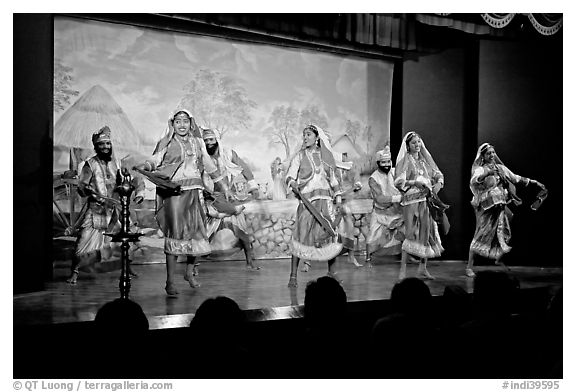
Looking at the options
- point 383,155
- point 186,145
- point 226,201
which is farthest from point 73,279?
point 383,155

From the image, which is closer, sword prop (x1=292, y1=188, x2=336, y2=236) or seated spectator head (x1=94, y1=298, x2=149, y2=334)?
seated spectator head (x1=94, y1=298, x2=149, y2=334)

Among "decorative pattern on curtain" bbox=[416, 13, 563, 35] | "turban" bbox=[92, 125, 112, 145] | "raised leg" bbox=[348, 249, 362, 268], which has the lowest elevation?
"raised leg" bbox=[348, 249, 362, 268]

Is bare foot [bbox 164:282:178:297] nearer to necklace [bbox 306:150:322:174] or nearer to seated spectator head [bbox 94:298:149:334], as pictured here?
necklace [bbox 306:150:322:174]

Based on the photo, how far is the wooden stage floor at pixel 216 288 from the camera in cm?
449

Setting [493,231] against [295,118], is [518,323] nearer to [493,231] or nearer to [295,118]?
[493,231]

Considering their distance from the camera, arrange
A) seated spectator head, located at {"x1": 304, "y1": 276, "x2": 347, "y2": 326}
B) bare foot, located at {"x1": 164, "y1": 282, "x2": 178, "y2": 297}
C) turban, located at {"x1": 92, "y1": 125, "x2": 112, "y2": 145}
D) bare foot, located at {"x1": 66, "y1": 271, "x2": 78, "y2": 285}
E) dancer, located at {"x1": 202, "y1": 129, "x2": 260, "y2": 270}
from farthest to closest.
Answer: dancer, located at {"x1": 202, "y1": 129, "x2": 260, "y2": 270}
turban, located at {"x1": 92, "y1": 125, "x2": 112, "y2": 145}
bare foot, located at {"x1": 66, "y1": 271, "x2": 78, "y2": 285}
bare foot, located at {"x1": 164, "y1": 282, "x2": 178, "y2": 297}
seated spectator head, located at {"x1": 304, "y1": 276, "x2": 347, "y2": 326}

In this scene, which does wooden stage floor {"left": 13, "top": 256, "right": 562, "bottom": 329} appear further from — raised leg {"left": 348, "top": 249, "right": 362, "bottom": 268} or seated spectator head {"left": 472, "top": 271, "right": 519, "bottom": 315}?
seated spectator head {"left": 472, "top": 271, "right": 519, "bottom": 315}

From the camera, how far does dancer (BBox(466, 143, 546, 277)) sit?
23.6 feet

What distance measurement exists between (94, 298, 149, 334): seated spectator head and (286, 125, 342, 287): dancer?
3.50 meters

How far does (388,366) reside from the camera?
238 cm

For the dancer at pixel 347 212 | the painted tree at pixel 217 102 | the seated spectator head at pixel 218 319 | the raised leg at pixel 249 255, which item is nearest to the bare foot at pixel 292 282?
the raised leg at pixel 249 255

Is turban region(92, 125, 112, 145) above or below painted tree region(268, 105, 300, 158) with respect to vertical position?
below

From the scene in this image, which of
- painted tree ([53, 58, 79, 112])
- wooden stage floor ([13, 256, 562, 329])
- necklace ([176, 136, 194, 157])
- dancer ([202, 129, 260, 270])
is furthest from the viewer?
dancer ([202, 129, 260, 270])

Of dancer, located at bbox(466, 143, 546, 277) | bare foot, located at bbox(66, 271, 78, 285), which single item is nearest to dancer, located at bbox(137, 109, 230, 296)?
bare foot, located at bbox(66, 271, 78, 285)
